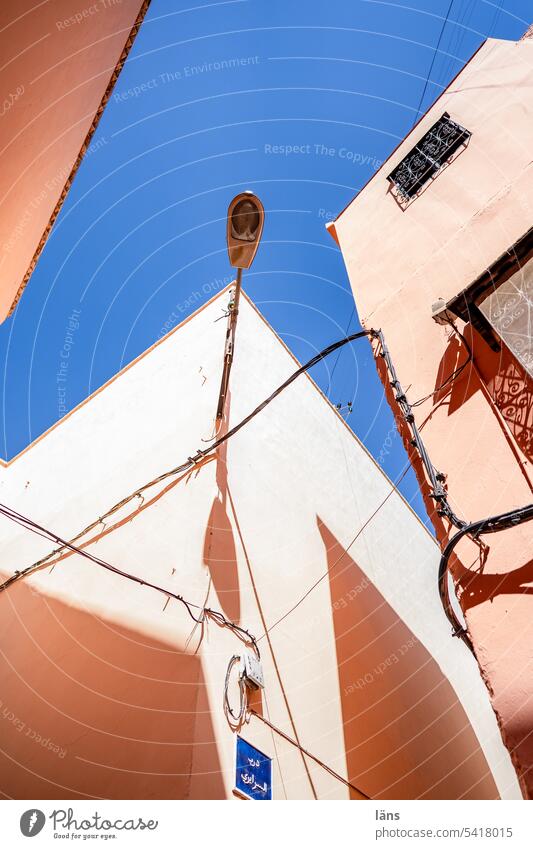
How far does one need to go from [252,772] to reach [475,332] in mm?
4565

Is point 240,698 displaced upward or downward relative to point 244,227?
downward

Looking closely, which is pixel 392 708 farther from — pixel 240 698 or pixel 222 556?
pixel 222 556

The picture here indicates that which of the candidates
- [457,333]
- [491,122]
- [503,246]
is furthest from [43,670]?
[491,122]

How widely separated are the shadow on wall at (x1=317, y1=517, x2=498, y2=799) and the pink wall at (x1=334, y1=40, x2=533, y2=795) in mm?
2403

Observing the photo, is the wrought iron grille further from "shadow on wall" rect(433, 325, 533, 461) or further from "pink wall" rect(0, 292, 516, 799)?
"shadow on wall" rect(433, 325, 533, 461)

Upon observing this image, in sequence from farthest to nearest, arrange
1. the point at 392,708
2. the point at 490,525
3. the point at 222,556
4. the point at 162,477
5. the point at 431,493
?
the point at 392,708 → the point at 162,477 → the point at 222,556 → the point at 431,493 → the point at 490,525

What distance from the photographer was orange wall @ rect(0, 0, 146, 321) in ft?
9.58

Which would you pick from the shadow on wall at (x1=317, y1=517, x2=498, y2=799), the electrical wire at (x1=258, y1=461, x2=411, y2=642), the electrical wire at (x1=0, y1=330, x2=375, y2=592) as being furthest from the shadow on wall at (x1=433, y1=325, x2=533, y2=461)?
the shadow on wall at (x1=317, y1=517, x2=498, y2=799)

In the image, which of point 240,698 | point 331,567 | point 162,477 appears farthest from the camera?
point 331,567

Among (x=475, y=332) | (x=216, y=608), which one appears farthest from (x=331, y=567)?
(x=475, y=332)

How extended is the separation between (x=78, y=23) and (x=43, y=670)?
585 cm

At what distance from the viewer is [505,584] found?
12.7 ft

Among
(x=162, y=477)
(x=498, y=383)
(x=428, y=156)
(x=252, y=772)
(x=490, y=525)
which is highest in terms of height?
(x=428, y=156)

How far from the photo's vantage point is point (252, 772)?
4.03 m
